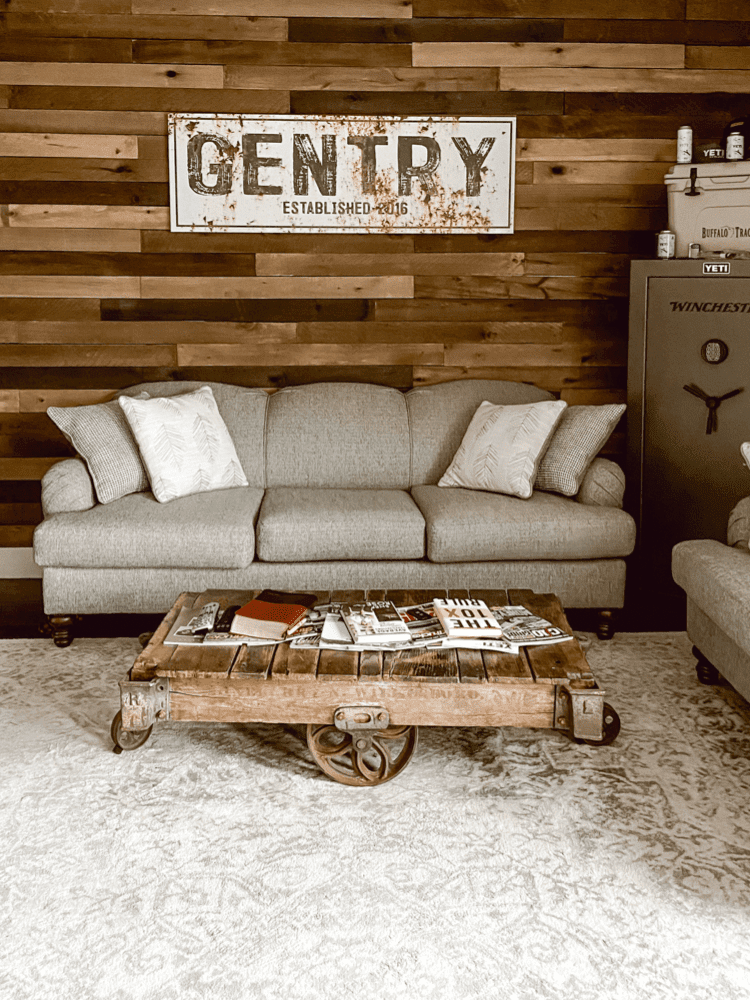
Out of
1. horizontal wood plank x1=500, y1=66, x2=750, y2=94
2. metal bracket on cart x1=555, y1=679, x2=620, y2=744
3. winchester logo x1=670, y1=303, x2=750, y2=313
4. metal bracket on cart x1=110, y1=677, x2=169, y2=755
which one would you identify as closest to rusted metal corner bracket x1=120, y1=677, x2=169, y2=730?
metal bracket on cart x1=110, y1=677, x2=169, y2=755

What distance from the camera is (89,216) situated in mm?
3979

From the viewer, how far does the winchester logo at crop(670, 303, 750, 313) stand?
11.9 ft

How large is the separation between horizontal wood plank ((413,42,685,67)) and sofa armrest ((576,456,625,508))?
189cm

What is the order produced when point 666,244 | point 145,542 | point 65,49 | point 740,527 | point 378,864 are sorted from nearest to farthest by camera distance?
point 378,864, point 740,527, point 145,542, point 666,244, point 65,49

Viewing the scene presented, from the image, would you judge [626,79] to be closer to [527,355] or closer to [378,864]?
[527,355]

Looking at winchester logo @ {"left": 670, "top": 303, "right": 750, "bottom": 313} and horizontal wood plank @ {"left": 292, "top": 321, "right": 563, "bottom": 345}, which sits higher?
winchester logo @ {"left": 670, "top": 303, "right": 750, "bottom": 313}

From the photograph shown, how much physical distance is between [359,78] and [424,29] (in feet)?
1.16

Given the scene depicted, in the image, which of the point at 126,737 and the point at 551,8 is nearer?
the point at 126,737

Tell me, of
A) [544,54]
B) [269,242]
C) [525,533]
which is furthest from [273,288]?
[525,533]

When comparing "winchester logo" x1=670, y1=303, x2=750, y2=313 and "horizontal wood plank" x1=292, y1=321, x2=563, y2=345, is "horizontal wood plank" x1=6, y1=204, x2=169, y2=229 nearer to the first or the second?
"horizontal wood plank" x1=292, y1=321, x2=563, y2=345

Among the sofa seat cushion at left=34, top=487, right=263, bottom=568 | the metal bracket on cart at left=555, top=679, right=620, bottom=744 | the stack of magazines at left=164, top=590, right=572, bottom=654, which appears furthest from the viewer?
the sofa seat cushion at left=34, top=487, right=263, bottom=568

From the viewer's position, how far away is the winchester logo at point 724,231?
12.0 ft

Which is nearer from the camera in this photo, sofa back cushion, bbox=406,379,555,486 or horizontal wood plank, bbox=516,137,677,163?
sofa back cushion, bbox=406,379,555,486

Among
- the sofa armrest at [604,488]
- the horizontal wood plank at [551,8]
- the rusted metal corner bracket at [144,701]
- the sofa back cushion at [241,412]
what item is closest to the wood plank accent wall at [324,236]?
the horizontal wood plank at [551,8]
